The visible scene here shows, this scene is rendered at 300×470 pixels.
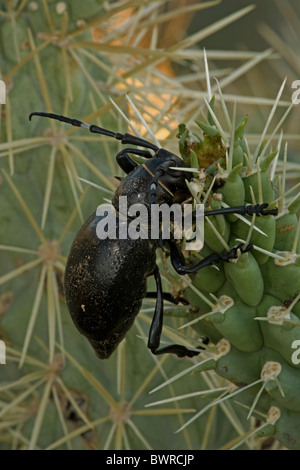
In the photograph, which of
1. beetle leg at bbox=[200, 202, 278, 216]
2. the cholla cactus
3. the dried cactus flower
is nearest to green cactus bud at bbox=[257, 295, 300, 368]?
the cholla cactus

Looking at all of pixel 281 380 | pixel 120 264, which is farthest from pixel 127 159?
pixel 281 380

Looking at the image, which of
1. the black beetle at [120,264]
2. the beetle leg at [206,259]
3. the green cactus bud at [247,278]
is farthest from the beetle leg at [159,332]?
the green cactus bud at [247,278]

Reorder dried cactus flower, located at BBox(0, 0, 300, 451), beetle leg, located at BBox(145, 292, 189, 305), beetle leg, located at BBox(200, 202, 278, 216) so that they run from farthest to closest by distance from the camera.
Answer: dried cactus flower, located at BBox(0, 0, 300, 451) < beetle leg, located at BBox(145, 292, 189, 305) < beetle leg, located at BBox(200, 202, 278, 216)

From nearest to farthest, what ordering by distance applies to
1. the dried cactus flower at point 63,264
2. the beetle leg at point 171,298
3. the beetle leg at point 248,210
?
the beetle leg at point 248,210, the beetle leg at point 171,298, the dried cactus flower at point 63,264

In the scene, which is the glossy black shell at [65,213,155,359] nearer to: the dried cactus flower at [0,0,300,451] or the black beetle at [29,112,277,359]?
the black beetle at [29,112,277,359]

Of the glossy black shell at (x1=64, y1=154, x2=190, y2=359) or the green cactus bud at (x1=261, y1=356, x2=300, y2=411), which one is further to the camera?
the glossy black shell at (x1=64, y1=154, x2=190, y2=359)


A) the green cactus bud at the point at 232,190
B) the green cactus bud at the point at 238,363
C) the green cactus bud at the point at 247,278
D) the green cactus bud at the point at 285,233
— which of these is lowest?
the green cactus bud at the point at 238,363

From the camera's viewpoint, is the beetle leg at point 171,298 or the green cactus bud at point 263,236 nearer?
the green cactus bud at point 263,236

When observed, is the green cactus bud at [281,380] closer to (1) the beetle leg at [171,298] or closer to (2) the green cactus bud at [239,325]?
(2) the green cactus bud at [239,325]

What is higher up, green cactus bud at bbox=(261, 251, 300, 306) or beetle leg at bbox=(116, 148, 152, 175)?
beetle leg at bbox=(116, 148, 152, 175)

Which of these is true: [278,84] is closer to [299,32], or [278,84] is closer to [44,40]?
[299,32]
